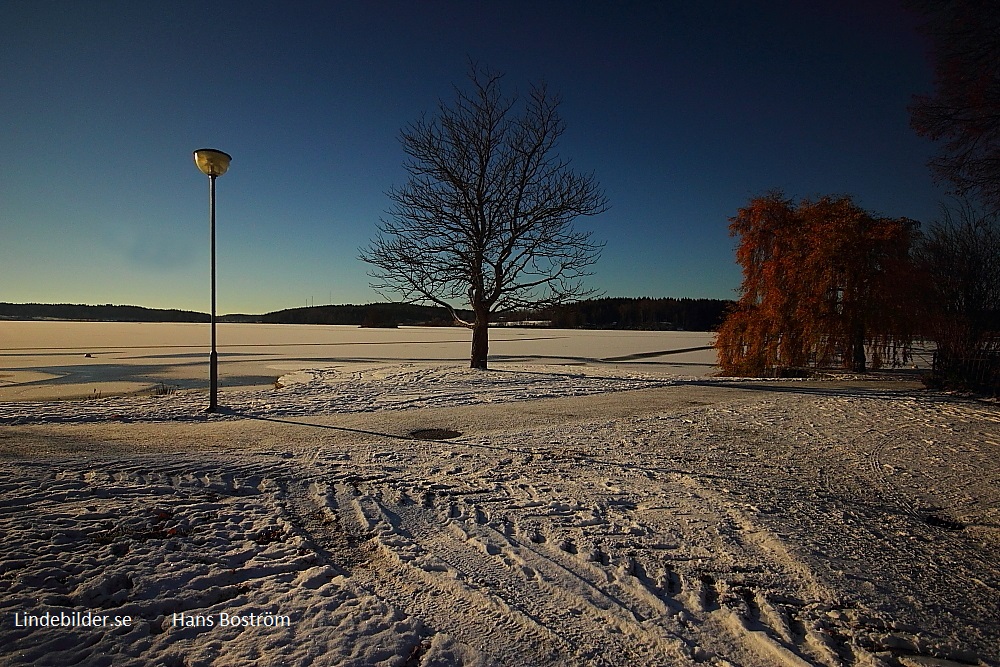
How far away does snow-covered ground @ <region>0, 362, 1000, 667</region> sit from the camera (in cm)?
253

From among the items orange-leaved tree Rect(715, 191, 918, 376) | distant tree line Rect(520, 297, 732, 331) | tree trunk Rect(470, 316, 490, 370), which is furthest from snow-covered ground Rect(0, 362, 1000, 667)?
distant tree line Rect(520, 297, 732, 331)

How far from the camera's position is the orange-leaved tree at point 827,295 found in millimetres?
16938

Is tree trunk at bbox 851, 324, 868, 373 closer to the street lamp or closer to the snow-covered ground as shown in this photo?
Result: the snow-covered ground

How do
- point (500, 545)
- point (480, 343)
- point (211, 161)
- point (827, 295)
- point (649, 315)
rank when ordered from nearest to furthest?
point (500, 545) < point (211, 161) < point (480, 343) < point (827, 295) < point (649, 315)

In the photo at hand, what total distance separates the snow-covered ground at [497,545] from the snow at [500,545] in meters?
0.02

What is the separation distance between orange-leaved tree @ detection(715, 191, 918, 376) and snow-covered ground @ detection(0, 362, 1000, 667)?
11.1m

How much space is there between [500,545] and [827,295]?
18.0 metres

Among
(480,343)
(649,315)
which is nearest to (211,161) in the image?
(480,343)

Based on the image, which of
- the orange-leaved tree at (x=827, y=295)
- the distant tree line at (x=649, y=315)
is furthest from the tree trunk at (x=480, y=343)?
the distant tree line at (x=649, y=315)

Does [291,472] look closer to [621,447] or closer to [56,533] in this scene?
[56,533]

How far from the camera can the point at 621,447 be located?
20.8 feet

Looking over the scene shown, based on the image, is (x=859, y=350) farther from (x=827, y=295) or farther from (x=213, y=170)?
(x=213, y=170)

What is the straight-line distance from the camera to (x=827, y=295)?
17531 mm

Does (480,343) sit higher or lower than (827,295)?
lower
